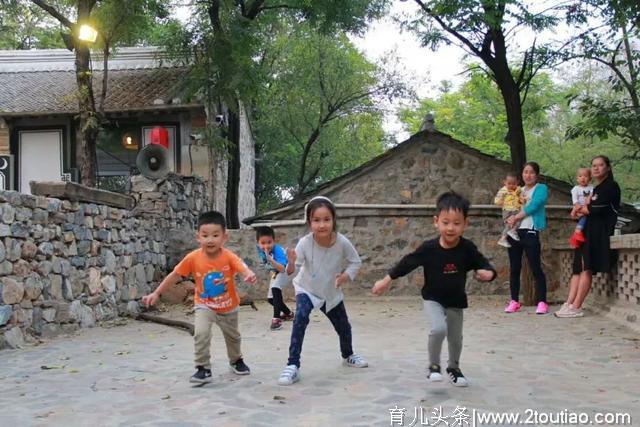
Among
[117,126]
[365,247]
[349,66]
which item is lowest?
[365,247]

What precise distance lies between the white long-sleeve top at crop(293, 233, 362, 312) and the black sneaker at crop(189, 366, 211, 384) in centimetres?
92

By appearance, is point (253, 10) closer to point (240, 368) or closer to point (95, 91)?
point (95, 91)

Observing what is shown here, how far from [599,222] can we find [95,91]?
46.8 feet

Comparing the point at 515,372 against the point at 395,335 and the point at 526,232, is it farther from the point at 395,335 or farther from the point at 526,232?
the point at 526,232

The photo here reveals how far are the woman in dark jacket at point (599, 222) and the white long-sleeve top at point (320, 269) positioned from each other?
3.71m

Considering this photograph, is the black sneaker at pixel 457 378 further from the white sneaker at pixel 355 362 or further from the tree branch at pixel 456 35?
the tree branch at pixel 456 35

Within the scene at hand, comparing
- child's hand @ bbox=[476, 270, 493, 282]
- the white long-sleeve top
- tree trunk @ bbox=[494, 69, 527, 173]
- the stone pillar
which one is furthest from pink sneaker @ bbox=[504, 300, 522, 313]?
the stone pillar

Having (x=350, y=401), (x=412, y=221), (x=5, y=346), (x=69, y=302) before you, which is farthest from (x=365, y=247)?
(x=350, y=401)

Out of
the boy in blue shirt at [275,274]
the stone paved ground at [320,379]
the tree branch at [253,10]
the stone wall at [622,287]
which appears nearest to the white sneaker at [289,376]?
the stone paved ground at [320,379]

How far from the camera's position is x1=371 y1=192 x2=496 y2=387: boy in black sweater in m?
4.33

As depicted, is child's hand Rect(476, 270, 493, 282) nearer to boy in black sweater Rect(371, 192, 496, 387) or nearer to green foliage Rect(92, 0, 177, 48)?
boy in black sweater Rect(371, 192, 496, 387)

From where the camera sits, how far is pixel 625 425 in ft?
11.1

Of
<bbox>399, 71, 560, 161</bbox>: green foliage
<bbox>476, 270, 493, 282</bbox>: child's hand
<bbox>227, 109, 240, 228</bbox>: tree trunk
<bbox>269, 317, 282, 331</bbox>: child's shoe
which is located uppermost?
<bbox>399, 71, 560, 161</bbox>: green foliage

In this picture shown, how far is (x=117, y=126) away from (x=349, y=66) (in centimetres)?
1033
